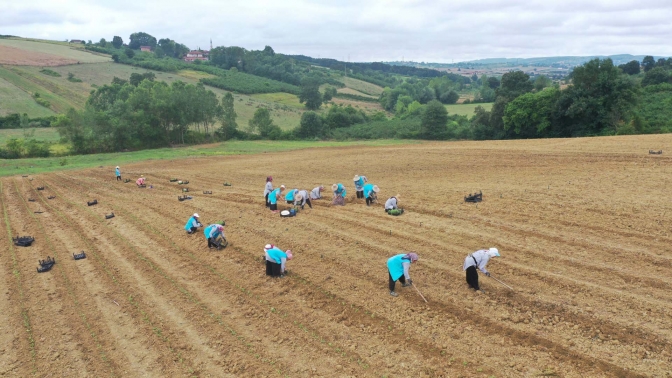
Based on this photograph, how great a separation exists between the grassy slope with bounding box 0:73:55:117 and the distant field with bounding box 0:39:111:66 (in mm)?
24058

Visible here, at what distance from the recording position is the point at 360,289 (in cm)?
1206

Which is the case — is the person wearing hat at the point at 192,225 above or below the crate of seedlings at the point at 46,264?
above

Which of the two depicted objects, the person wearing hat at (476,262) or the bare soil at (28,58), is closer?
the person wearing hat at (476,262)

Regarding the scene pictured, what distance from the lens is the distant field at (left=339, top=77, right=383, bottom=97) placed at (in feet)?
447

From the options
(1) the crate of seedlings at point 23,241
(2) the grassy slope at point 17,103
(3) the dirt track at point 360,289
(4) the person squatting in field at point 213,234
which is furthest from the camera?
(2) the grassy slope at point 17,103

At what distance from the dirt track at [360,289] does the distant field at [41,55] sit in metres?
96.0

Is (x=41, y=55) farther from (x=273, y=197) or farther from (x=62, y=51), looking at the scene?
(x=273, y=197)

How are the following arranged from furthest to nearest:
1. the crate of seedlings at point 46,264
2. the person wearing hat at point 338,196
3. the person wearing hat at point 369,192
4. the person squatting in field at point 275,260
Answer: the person wearing hat at point 338,196 → the person wearing hat at point 369,192 → the crate of seedlings at point 46,264 → the person squatting in field at point 275,260

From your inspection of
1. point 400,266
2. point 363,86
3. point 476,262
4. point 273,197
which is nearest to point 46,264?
point 273,197

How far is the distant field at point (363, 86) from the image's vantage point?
447ft

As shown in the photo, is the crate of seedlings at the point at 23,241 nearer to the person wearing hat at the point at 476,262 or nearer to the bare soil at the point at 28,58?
the person wearing hat at the point at 476,262

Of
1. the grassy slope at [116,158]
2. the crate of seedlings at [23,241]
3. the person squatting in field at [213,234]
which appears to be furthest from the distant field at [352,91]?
the person squatting in field at [213,234]

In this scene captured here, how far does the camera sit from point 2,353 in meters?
9.96

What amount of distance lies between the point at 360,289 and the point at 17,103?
79.6m
